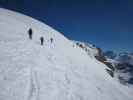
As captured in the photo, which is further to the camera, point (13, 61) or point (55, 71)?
point (55, 71)

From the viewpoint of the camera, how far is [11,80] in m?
12.7

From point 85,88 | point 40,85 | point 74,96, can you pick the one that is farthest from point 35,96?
point 85,88

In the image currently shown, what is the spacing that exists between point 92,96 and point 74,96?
2.79m

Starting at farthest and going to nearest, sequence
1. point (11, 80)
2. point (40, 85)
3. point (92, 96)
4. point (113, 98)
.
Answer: point (113, 98)
point (92, 96)
point (40, 85)
point (11, 80)

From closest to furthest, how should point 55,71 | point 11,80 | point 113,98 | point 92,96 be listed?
point 11,80, point 92,96, point 55,71, point 113,98

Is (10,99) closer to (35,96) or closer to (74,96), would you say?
(35,96)

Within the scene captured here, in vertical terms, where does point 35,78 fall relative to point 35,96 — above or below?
above

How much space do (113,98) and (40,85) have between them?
396 inches

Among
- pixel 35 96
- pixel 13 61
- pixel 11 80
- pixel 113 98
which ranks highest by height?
pixel 13 61

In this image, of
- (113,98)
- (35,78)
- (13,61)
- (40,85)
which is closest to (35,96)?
(40,85)

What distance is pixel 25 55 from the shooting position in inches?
752

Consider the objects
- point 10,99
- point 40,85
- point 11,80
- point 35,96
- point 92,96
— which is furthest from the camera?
point 92,96

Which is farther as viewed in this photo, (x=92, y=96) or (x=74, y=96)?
(x=92, y=96)

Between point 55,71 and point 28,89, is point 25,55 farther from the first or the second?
point 28,89
